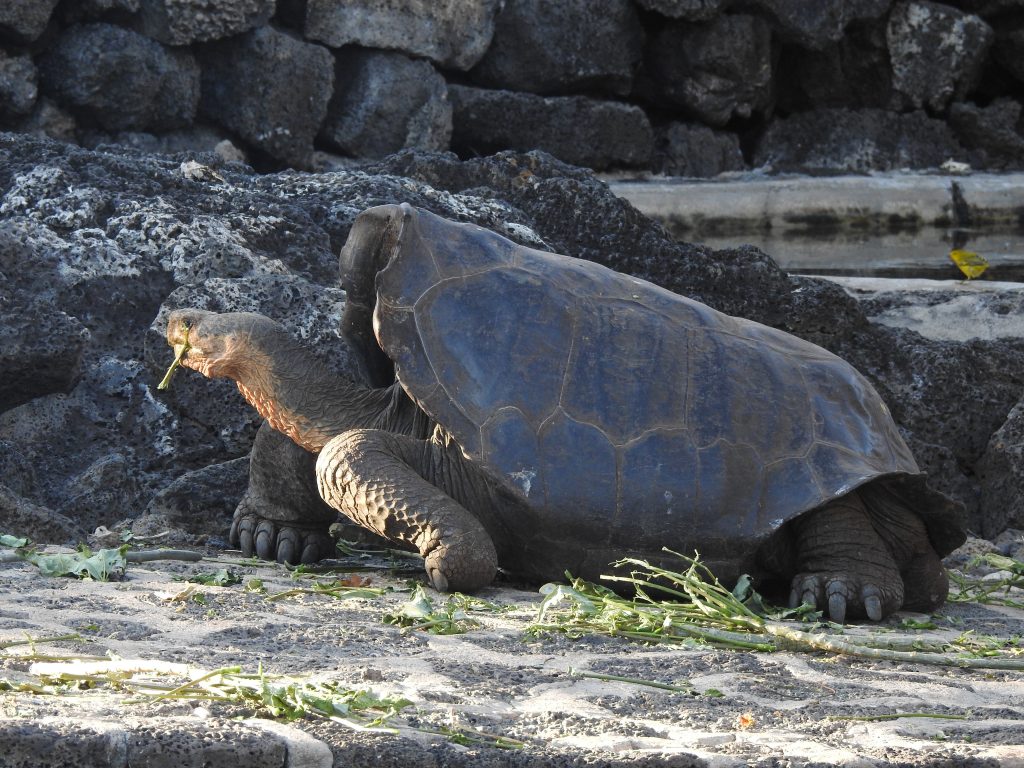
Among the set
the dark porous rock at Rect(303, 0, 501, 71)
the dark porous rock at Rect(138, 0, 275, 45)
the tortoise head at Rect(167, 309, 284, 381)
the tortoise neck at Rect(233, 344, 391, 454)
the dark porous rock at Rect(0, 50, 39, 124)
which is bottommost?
the tortoise neck at Rect(233, 344, 391, 454)

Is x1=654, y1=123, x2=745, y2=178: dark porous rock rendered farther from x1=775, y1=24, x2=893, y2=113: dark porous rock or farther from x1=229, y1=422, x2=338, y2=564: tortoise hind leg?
x1=229, y1=422, x2=338, y2=564: tortoise hind leg

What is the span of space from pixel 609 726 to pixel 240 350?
78.3 inches

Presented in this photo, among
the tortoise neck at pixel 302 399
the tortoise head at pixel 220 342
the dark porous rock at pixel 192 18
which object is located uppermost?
the dark porous rock at pixel 192 18

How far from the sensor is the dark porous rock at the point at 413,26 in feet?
38.1

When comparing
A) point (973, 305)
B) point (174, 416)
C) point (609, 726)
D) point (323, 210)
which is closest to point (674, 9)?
point (973, 305)

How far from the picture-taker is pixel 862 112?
14.7 m

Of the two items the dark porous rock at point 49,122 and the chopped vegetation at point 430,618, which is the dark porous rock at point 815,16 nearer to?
the dark porous rock at point 49,122

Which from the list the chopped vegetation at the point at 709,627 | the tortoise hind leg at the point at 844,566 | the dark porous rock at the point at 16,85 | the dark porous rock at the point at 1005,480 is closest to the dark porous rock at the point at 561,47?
the dark porous rock at the point at 16,85

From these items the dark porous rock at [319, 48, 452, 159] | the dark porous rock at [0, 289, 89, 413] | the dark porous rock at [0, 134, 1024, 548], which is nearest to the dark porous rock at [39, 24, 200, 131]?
the dark porous rock at [319, 48, 452, 159]

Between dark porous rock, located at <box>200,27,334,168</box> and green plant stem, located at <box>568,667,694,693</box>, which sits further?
dark porous rock, located at <box>200,27,334,168</box>

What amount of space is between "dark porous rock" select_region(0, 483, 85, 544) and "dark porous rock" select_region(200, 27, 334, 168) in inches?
291

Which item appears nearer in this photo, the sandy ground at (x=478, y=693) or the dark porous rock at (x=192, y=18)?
the sandy ground at (x=478, y=693)

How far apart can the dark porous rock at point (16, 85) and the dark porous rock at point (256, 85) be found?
1.43 meters

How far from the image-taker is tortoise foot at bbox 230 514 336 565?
4105mm
